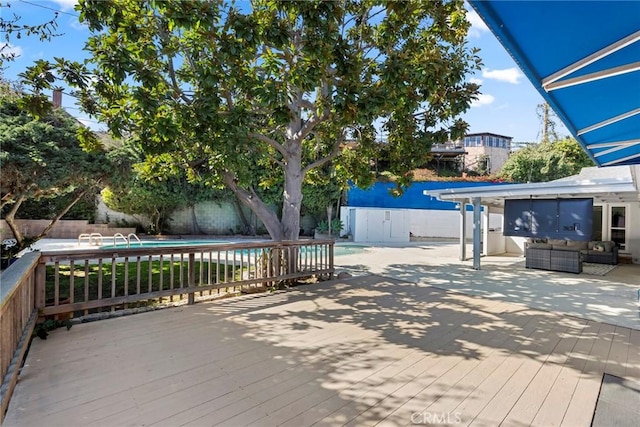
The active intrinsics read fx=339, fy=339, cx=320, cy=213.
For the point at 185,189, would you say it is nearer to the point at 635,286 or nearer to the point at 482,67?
the point at 482,67

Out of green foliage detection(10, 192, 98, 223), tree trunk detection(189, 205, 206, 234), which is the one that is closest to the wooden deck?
tree trunk detection(189, 205, 206, 234)

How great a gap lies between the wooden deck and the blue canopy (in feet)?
8.16

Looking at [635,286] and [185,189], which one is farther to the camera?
[185,189]

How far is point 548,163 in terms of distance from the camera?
1962 centimetres

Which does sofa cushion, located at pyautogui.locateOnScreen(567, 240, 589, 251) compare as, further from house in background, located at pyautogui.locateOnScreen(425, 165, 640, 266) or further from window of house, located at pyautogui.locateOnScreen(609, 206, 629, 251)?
window of house, located at pyautogui.locateOnScreen(609, 206, 629, 251)

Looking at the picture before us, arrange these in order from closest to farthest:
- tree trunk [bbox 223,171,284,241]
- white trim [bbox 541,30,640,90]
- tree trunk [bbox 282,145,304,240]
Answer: white trim [bbox 541,30,640,90] < tree trunk [bbox 223,171,284,241] < tree trunk [bbox 282,145,304,240]

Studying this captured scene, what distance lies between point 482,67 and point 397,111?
7.00 feet

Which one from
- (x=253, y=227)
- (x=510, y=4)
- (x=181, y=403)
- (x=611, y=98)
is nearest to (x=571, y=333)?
(x=611, y=98)

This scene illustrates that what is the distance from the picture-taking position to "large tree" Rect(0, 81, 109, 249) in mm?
6844

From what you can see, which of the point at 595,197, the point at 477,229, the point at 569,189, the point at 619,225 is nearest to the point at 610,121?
the point at 569,189

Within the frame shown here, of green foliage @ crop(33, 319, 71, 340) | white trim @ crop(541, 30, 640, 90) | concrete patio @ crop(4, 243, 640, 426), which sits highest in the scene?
white trim @ crop(541, 30, 640, 90)

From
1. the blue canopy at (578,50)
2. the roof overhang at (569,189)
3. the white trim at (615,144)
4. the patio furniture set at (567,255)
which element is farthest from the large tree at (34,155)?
the patio furniture set at (567,255)

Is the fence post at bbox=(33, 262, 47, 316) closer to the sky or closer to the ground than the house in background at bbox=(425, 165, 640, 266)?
closer to the ground

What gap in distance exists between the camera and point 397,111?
6.73 m
